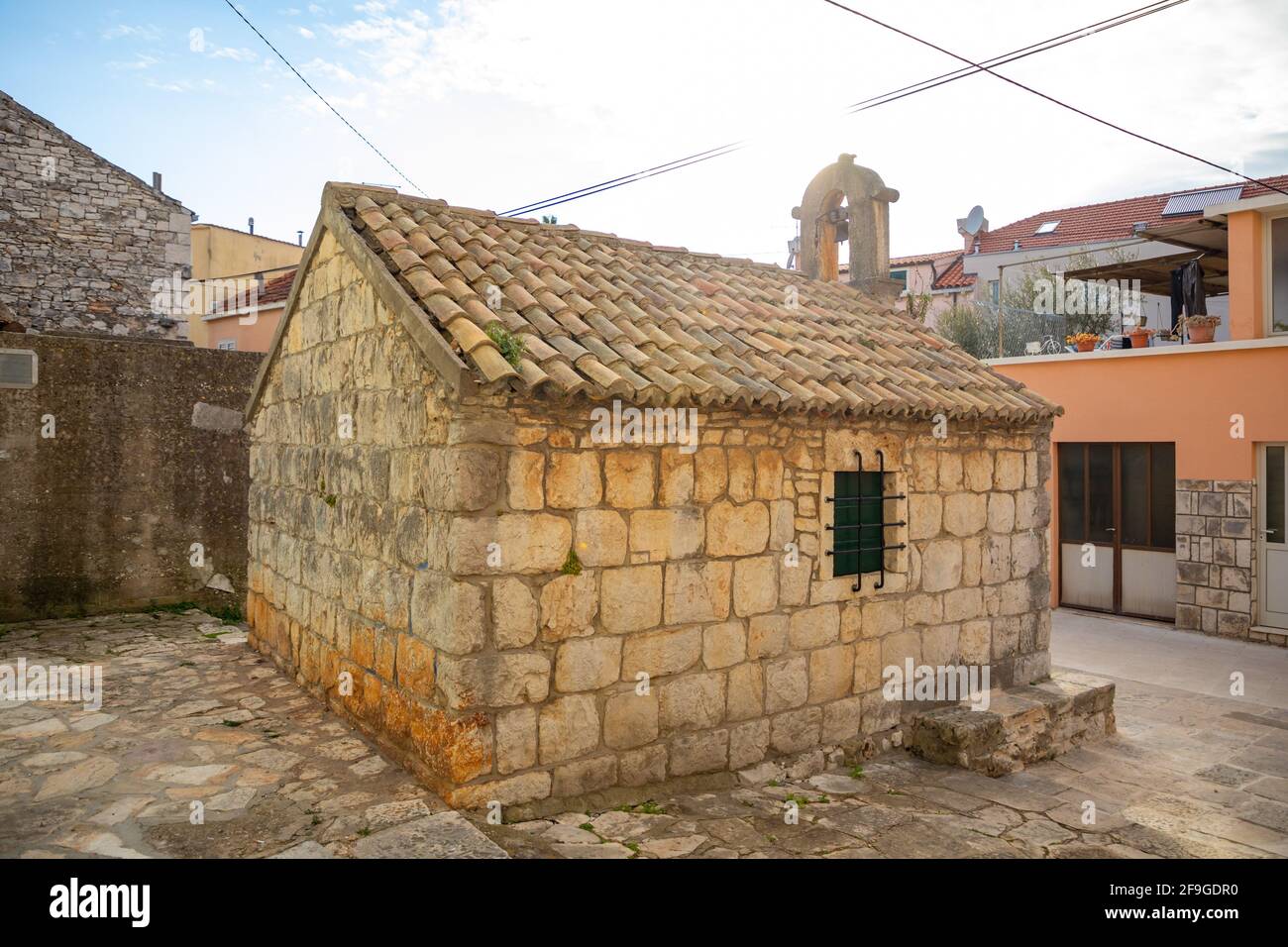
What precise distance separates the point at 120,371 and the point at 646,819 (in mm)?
7145

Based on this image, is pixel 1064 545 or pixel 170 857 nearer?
pixel 170 857

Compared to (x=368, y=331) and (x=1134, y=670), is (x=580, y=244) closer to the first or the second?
(x=368, y=331)

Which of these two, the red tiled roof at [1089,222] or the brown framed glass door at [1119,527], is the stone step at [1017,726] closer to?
the brown framed glass door at [1119,527]

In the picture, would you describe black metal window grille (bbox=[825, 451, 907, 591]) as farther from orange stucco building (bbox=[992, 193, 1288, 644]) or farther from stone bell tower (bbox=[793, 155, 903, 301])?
orange stucco building (bbox=[992, 193, 1288, 644])

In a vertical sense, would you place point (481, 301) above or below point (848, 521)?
above

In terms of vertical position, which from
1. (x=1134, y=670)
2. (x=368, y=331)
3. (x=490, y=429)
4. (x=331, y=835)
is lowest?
(x=1134, y=670)

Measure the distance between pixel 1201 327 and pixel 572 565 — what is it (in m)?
9.82

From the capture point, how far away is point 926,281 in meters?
28.3

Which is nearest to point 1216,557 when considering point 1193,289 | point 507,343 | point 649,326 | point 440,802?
point 1193,289

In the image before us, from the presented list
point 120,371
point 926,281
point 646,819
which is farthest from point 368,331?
point 926,281

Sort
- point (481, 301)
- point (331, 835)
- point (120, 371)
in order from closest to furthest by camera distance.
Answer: point (331, 835), point (481, 301), point (120, 371)

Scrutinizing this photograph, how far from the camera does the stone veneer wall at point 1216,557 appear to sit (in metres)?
10.2

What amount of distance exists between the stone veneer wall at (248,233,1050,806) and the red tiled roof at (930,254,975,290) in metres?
20.4
